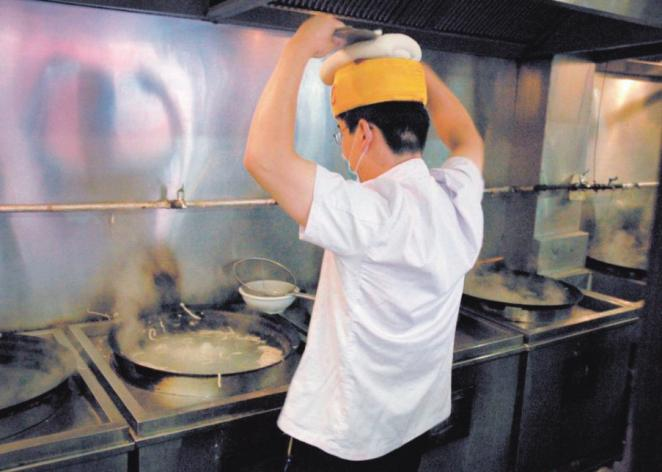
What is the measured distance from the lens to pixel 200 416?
1589 millimetres

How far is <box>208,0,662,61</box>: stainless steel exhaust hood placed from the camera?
2150 millimetres

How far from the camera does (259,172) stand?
4.13 ft

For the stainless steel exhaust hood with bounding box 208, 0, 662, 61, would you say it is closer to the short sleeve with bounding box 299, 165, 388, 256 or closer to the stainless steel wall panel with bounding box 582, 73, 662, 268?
the stainless steel wall panel with bounding box 582, 73, 662, 268

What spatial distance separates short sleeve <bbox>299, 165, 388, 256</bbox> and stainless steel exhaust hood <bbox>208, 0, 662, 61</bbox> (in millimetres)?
856

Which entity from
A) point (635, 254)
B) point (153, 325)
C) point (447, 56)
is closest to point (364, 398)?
point (153, 325)

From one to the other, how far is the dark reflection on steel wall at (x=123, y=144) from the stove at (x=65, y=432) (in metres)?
0.60

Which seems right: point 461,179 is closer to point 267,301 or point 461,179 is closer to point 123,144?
point 267,301

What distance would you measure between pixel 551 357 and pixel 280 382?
4.19 ft

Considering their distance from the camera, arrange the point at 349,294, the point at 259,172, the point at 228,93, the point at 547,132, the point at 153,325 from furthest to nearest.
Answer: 1. the point at 547,132
2. the point at 228,93
3. the point at 153,325
4. the point at 349,294
5. the point at 259,172

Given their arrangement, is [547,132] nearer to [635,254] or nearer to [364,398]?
[635,254]

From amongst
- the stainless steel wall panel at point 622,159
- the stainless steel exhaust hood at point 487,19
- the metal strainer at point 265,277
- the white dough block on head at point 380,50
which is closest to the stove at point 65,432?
the metal strainer at point 265,277

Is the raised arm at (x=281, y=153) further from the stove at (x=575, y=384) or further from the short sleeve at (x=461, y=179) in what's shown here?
the stove at (x=575, y=384)

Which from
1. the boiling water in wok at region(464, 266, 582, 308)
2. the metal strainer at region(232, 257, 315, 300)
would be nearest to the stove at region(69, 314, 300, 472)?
the metal strainer at region(232, 257, 315, 300)

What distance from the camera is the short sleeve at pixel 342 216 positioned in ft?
4.15
